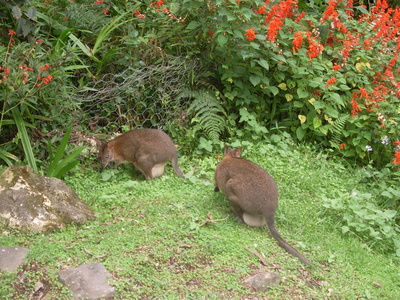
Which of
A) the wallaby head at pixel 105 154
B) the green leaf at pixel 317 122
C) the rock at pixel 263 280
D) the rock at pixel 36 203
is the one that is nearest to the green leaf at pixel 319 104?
the green leaf at pixel 317 122

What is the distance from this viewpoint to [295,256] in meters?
5.68

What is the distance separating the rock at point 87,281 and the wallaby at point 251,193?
184 cm

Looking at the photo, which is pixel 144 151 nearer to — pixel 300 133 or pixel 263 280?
pixel 300 133

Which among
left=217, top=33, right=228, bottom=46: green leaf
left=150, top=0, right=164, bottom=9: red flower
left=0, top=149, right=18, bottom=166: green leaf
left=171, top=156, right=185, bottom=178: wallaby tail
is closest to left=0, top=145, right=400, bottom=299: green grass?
left=171, top=156, right=185, bottom=178: wallaby tail

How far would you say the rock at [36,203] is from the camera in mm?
5695

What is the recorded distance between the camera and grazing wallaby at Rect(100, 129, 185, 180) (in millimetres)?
7488

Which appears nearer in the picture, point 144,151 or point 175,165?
point 144,151

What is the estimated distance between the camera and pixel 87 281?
479 centimetres

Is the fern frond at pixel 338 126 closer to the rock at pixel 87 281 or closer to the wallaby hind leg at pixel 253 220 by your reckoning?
the wallaby hind leg at pixel 253 220

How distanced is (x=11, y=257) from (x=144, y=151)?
285 cm

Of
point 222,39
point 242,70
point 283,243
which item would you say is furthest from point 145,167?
point 283,243

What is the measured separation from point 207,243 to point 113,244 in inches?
38.4

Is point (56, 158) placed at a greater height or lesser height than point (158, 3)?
lesser

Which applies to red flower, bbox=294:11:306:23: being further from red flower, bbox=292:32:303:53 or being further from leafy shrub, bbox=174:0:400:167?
red flower, bbox=292:32:303:53
